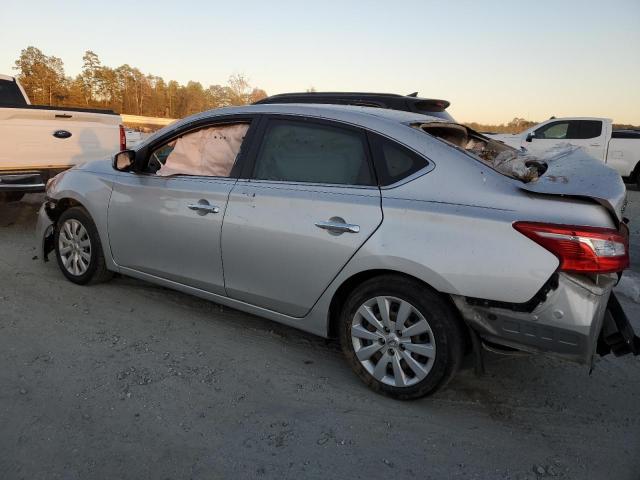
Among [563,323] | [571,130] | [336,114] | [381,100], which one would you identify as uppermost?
[381,100]

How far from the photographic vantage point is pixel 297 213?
10.2ft

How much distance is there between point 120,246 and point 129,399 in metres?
1.64

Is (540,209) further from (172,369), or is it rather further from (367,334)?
(172,369)

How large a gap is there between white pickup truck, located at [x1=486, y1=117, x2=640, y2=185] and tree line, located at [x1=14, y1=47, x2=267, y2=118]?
134ft

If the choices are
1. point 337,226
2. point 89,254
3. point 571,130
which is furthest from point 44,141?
point 571,130

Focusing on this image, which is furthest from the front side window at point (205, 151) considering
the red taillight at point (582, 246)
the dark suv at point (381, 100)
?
the red taillight at point (582, 246)

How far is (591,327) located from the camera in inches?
96.3

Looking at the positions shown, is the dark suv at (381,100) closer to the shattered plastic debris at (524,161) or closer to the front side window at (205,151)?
the front side window at (205,151)

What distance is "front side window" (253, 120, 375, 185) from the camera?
10.1ft

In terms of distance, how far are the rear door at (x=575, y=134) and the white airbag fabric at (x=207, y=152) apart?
12148 millimetres

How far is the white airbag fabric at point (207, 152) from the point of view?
147 inches

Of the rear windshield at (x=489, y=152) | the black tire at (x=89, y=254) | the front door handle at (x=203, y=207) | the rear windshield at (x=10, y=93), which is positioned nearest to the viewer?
the rear windshield at (x=489, y=152)

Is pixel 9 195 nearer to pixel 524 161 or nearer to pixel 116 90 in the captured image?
pixel 524 161

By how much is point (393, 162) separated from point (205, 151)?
1.66m
